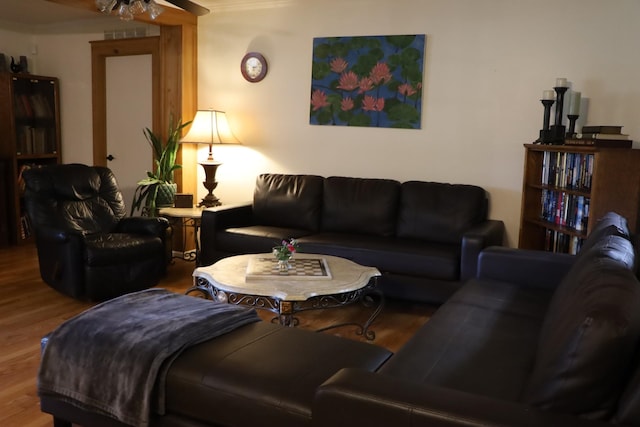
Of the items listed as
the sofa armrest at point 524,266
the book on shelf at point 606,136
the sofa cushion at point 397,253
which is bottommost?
the sofa cushion at point 397,253

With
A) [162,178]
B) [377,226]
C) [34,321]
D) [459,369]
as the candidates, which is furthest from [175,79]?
[459,369]

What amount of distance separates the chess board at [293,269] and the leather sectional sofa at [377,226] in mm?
712

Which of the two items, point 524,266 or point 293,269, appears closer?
point 524,266

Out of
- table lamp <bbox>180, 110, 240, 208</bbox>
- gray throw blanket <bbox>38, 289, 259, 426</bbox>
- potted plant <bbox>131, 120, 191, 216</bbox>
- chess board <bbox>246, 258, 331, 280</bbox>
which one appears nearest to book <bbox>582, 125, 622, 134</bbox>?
chess board <bbox>246, 258, 331, 280</bbox>

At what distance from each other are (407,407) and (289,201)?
3451 millimetres

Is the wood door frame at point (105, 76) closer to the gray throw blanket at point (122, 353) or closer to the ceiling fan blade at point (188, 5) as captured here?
the ceiling fan blade at point (188, 5)

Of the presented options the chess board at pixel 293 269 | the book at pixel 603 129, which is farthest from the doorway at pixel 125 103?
the book at pixel 603 129

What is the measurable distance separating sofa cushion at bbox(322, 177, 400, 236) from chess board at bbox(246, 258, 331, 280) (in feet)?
3.77

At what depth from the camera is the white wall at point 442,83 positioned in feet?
12.9

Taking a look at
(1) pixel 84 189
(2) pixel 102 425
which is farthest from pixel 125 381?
(1) pixel 84 189

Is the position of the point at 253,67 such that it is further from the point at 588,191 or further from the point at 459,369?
the point at 459,369

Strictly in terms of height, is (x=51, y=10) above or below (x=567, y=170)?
above

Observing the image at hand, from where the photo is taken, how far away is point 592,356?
1312 millimetres

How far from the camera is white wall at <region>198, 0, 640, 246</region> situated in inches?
154
